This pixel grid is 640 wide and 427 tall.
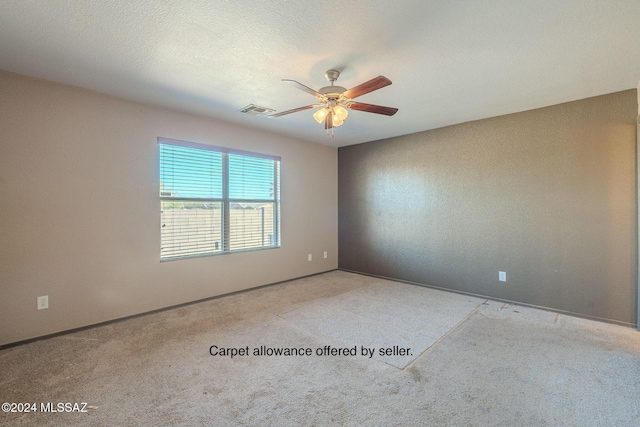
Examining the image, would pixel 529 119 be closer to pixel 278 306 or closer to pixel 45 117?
pixel 278 306

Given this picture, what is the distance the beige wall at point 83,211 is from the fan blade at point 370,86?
7.76ft

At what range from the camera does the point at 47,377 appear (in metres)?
2.07

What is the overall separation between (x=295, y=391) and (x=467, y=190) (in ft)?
11.5

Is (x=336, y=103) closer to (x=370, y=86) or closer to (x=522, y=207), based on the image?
(x=370, y=86)

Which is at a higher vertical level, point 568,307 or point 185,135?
point 185,135

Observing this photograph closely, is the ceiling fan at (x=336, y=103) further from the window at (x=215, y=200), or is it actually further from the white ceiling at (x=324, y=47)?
the window at (x=215, y=200)

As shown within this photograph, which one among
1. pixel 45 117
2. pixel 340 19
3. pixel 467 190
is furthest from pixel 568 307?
pixel 45 117

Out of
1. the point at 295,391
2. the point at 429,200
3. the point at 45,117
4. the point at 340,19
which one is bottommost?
the point at 295,391

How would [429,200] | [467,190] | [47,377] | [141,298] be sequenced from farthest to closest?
[429,200] → [467,190] → [141,298] → [47,377]

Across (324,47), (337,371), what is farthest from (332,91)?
(337,371)

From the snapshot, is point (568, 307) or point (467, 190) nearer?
point (568, 307)

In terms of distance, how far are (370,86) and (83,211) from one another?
3070mm

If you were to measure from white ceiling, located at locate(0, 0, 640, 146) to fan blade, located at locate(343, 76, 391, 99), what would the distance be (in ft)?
0.98

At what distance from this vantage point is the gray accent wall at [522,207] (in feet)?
10.00
